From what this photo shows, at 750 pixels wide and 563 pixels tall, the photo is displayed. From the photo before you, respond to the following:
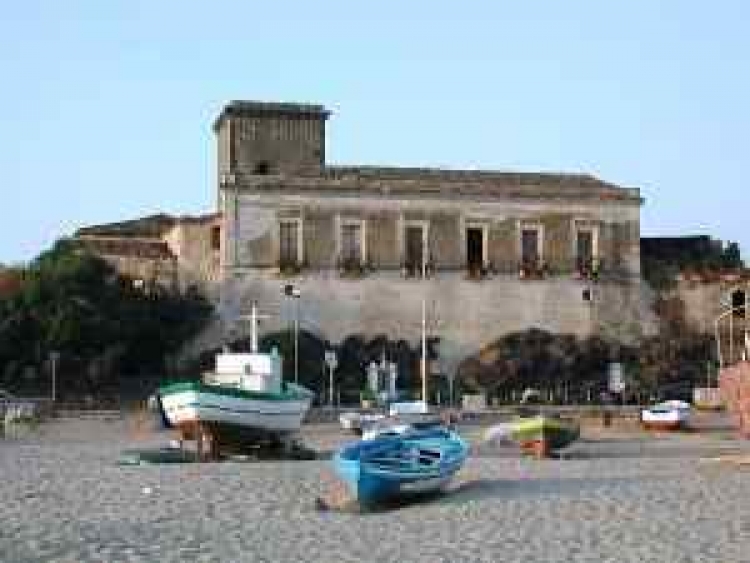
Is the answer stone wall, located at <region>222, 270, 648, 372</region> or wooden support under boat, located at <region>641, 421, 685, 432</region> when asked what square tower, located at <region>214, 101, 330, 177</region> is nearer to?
stone wall, located at <region>222, 270, 648, 372</region>

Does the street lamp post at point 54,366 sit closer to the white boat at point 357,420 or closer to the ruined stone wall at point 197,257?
the ruined stone wall at point 197,257

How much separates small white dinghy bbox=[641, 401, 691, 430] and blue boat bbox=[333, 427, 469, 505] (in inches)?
886

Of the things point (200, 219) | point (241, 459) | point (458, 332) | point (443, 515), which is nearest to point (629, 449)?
point (241, 459)

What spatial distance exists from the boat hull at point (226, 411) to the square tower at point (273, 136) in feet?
92.0

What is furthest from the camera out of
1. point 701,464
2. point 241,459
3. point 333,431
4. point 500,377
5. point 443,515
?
point 500,377

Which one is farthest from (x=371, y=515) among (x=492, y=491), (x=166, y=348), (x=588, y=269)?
(x=588, y=269)

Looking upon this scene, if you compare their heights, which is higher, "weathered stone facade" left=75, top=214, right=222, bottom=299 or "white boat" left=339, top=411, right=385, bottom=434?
"weathered stone facade" left=75, top=214, right=222, bottom=299

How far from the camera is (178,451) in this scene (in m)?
31.1

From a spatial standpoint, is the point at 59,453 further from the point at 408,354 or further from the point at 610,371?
the point at 610,371

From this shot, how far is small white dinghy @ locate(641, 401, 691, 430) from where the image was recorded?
4234 cm

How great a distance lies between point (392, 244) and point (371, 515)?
37.5m

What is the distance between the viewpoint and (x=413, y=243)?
56.5 meters

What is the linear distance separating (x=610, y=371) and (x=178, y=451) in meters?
27.5

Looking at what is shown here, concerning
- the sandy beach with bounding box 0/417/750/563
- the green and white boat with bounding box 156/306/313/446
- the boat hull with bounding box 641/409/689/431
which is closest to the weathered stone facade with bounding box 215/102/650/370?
the boat hull with bounding box 641/409/689/431
